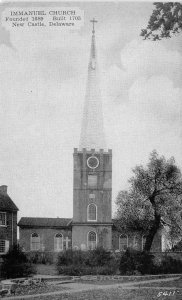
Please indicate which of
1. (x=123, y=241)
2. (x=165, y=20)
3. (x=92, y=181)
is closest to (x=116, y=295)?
(x=165, y=20)

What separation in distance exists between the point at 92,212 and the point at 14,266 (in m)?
12.1

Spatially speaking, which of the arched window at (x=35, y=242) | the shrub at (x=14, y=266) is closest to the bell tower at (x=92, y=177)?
the arched window at (x=35, y=242)

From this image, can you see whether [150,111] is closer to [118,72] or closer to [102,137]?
[118,72]

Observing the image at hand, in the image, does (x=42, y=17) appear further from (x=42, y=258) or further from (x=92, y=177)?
(x=42, y=258)

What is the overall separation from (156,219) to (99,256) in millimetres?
4348

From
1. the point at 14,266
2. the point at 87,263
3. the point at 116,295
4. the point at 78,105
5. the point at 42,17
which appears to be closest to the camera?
the point at 116,295

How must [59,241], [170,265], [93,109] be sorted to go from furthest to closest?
[59,241]
[170,265]
[93,109]

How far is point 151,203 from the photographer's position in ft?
84.0

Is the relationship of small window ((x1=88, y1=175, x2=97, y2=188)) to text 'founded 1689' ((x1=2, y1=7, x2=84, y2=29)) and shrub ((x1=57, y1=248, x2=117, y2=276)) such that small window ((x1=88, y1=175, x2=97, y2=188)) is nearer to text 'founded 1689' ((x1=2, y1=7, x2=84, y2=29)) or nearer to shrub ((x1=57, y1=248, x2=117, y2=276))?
shrub ((x1=57, y1=248, x2=117, y2=276))

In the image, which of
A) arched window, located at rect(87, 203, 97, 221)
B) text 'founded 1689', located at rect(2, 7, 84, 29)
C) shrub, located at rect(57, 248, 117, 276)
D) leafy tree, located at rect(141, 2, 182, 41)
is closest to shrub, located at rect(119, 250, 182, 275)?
shrub, located at rect(57, 248, 117, 276)

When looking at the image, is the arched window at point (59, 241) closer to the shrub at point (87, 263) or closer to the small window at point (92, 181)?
the small window at point (92, 181)

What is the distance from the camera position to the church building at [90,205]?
18844 mm

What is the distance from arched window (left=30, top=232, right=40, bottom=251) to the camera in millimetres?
33909

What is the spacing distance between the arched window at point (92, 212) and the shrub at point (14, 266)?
34.0 ft
